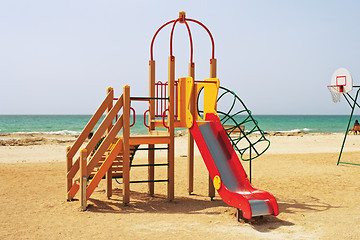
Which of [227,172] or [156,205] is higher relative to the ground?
[227,172]

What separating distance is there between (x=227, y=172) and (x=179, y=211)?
1.31 m

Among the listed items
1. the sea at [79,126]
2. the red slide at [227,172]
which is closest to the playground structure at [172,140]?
the red slide at [227,172]

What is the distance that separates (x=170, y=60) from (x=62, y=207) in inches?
161

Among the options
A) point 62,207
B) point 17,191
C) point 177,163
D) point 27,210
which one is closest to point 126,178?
point 62,207

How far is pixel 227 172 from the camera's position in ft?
26.6

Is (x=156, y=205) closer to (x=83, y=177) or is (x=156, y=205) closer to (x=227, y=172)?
(x=83, y=177)

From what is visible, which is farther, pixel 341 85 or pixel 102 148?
pixel 341 85

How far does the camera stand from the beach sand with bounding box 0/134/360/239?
652 cm

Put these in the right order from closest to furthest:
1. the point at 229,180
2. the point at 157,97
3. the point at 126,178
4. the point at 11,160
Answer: the point at 229,180 < the point at 126,178 < the point at 157,97 < the point at 11,160

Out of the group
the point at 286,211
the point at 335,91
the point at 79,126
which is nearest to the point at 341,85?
the point at 335,91

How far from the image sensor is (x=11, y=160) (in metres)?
17.9

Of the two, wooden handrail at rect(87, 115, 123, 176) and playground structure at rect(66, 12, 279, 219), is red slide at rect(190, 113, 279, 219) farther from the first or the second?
wooden handrail at rect(87, 115, 123, 176)

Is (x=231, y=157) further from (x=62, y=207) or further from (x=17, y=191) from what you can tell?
(x=17, y=191)

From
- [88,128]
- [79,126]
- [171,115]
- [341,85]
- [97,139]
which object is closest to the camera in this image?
[97,139]
